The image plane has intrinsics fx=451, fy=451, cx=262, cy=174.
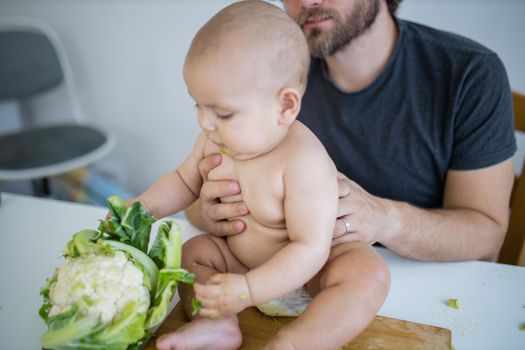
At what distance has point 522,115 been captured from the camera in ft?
4.52

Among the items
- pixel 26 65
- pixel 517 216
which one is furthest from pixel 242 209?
pixel 26 65

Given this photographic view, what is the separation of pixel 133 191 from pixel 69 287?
7.71ft

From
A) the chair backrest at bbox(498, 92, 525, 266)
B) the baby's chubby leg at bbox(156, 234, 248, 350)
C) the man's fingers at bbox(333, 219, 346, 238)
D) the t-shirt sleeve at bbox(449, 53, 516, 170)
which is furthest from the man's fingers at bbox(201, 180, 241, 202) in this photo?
the chair backrest at bbox(498, 92, 525, 266)

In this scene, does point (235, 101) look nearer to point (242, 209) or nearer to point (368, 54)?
point (242, 209)

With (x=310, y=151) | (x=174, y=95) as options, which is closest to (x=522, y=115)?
(x=310, y=151)

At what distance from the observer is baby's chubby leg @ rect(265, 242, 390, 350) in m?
0.72

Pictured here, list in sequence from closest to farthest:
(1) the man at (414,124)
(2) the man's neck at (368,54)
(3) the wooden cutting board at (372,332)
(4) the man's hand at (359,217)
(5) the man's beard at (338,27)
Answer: (3) the wooden cutting board at (372,332)
(4) the man's hand at (359,217)
(1) the man at (414,124)
(5) the man's beard at (338,27)
(2) the man's neck at (368,54)

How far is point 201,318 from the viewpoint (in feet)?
2.58

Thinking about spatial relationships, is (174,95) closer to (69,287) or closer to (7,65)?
(7,65)

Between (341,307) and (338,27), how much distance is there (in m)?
0.83

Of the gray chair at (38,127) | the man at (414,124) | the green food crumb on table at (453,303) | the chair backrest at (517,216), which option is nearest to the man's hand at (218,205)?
the man at (414,124)

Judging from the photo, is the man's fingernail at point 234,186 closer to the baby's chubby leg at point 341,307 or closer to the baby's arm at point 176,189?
the baby's arm at point 176,189

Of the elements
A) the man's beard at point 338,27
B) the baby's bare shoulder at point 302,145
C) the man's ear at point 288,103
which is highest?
the man's beard at point 338,27

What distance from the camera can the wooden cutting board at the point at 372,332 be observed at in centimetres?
82
